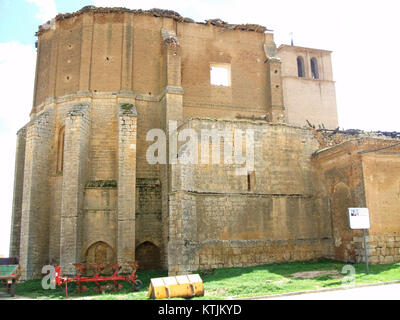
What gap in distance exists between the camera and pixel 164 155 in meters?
20.0

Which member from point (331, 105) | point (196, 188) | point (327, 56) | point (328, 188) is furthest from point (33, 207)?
point (327, 56)

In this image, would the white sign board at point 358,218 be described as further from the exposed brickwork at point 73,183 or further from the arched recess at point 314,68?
the arched recess at point 314,68

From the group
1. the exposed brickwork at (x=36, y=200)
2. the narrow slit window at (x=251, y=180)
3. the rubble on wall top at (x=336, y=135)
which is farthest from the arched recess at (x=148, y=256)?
the rubble on wall top at (x=336, y=135)

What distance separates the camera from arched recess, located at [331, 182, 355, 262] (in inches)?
598

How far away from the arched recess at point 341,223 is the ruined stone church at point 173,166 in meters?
0.07

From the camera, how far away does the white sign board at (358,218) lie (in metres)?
12.4

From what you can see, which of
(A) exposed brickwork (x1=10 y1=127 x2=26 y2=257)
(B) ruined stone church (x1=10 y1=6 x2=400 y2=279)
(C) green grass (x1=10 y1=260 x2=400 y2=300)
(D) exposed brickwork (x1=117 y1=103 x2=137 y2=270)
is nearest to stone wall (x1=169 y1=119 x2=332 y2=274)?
(B) ruined stone church (x1=10 y1=6 x2=400 y2=279)

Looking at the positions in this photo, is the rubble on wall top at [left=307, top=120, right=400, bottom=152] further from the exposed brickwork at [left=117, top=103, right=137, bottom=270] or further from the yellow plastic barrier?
the yellow plastic barrier

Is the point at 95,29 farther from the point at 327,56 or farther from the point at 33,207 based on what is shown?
the point at 327,56

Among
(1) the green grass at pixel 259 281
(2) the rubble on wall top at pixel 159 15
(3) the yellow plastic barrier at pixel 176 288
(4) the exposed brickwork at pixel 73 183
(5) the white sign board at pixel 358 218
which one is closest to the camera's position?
(3) the yellow plastic barrier at pixel 176 288

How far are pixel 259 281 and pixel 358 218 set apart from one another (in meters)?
3.58

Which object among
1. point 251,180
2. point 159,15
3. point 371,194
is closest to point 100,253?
point 251,180

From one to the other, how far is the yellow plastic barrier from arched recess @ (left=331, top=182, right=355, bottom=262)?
7.34 meters
